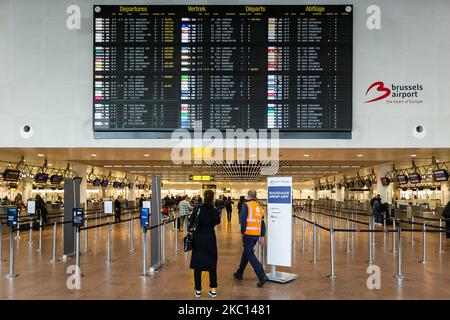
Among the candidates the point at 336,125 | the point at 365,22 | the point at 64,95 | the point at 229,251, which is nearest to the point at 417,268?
the point at 336,125

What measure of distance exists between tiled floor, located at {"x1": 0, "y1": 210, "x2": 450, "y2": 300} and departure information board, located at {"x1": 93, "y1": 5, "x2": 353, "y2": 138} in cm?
339

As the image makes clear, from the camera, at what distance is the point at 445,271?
9.16 m

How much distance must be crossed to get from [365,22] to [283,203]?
6.24 metres

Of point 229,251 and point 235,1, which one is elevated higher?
point 235,1

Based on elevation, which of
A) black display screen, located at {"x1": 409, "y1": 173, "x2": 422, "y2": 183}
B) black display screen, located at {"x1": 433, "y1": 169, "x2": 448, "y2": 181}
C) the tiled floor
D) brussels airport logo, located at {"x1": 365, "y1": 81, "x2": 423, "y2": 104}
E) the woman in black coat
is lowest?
the tiled floor

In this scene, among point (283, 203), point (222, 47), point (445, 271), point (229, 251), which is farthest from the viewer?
point (229, 251)

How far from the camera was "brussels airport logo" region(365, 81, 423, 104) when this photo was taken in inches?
450

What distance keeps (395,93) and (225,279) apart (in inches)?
270

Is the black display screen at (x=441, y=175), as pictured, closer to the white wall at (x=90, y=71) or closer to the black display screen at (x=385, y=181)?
the black display screen at (x=385, y=181)

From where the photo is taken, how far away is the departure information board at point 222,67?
1091 cm

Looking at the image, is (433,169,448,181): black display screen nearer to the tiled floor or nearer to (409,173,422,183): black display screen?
(409,173,422,183): black display screen

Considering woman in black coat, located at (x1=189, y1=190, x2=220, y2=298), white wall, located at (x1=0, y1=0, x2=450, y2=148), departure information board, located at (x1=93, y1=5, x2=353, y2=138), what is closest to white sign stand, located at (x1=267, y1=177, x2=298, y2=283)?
woman in black coat, located at (x1=189, y1=190, x2=220, y2=298)
